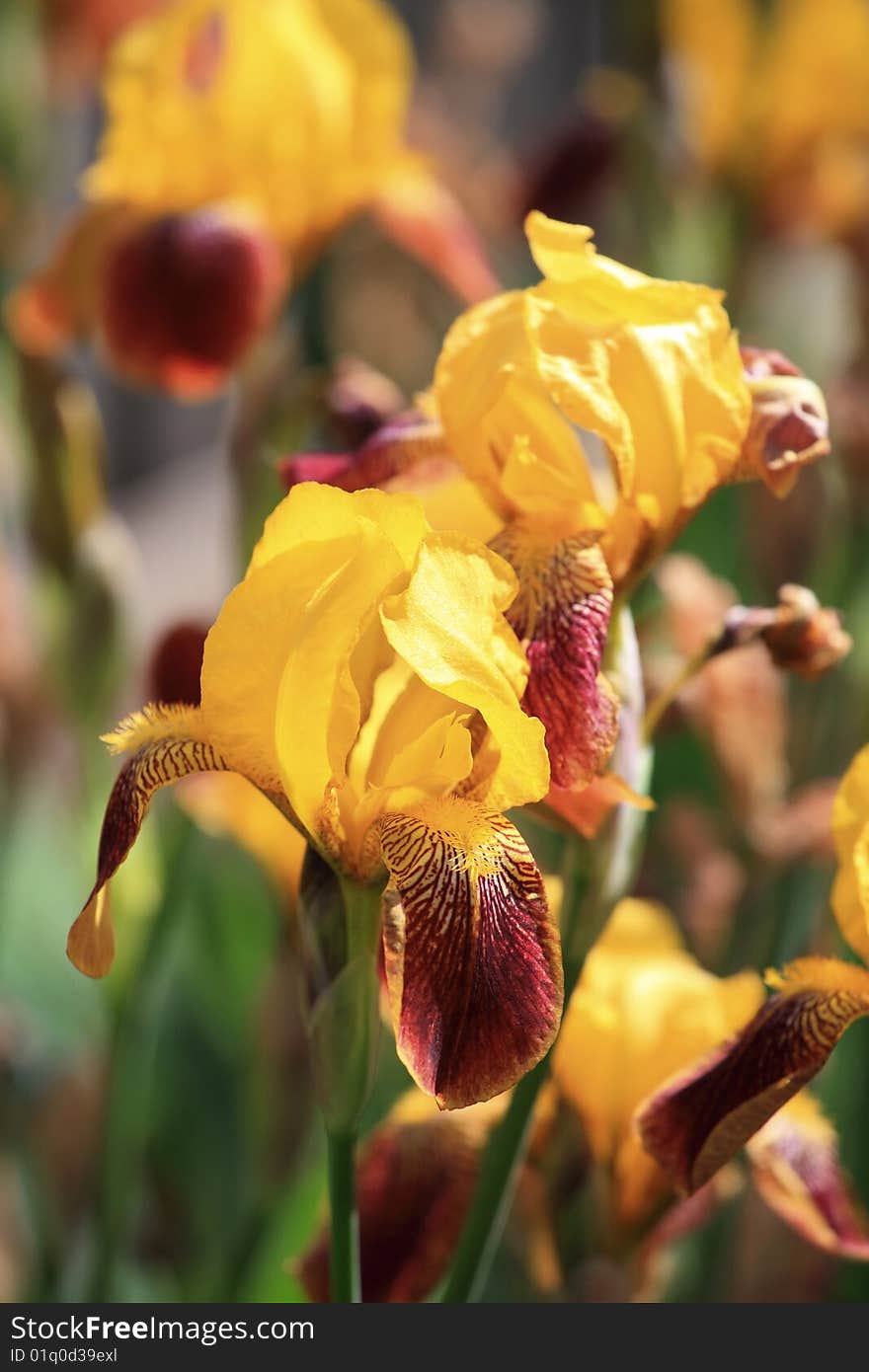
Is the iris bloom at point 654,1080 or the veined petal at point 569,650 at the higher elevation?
the veined petal at point 569,650

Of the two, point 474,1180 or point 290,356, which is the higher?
point 290,356

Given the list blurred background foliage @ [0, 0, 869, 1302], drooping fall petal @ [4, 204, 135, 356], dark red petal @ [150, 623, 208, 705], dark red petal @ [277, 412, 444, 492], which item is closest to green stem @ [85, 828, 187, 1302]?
blurred background foliage @ [0, 0, 869, 1302]

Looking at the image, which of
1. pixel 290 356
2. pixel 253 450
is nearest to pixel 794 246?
pixel 290 356

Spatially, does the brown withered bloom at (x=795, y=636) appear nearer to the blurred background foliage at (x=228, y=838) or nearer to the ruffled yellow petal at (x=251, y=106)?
the blurred background foliage at (x=228, y=838)

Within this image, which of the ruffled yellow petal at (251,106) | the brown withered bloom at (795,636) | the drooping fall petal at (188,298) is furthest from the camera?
the ruffled yellow petal at (251,106)

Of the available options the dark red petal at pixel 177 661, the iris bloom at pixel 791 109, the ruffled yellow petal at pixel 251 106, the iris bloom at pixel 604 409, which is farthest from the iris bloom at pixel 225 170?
the iris bloom at pixel 791 109

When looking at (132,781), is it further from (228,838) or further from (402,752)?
(228,838)

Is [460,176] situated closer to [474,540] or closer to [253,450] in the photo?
[253,450]
